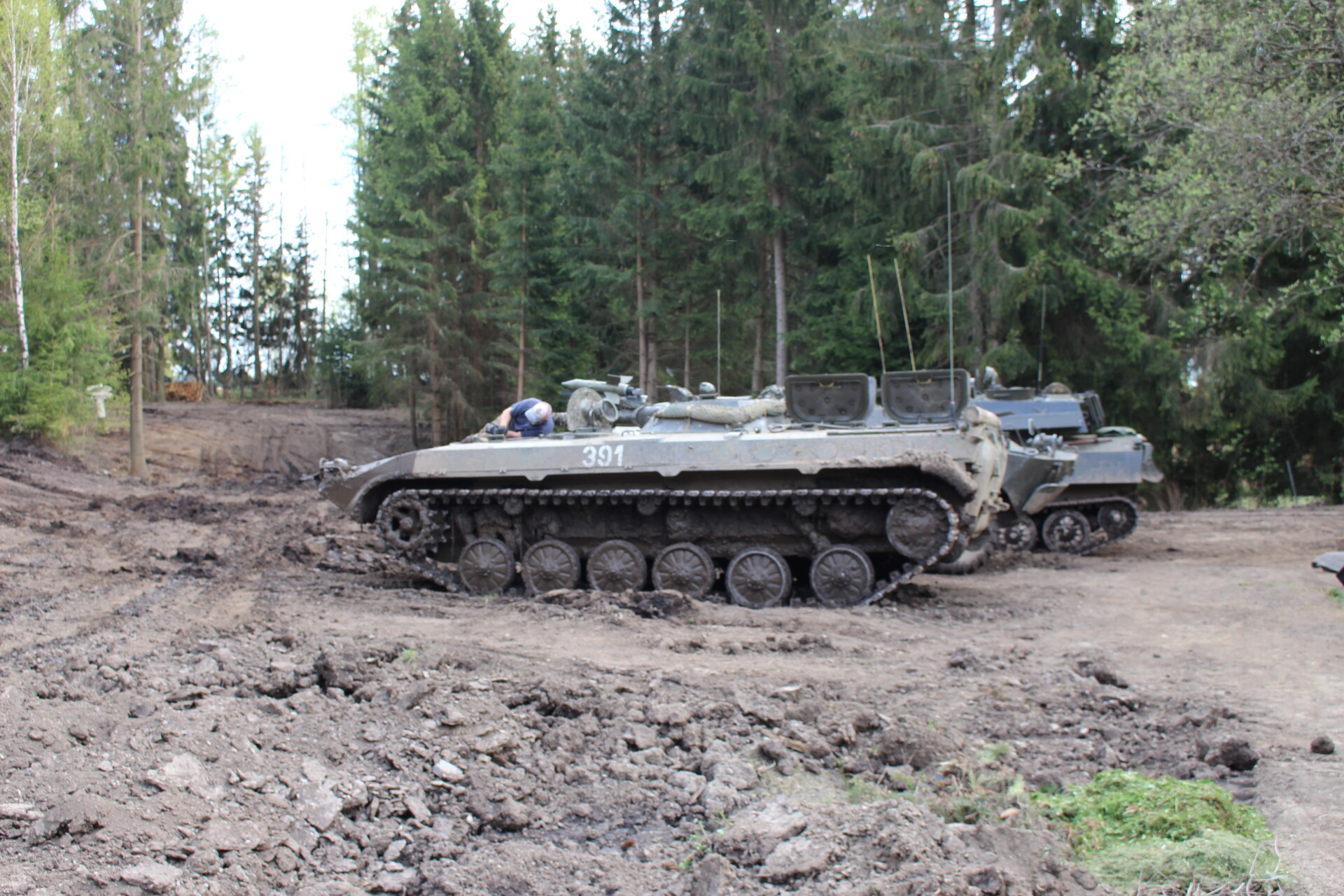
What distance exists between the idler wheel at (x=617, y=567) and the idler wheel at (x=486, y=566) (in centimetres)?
91

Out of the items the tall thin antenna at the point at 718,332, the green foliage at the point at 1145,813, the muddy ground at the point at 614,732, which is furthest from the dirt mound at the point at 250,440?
the green foliage at the point at 1145,813

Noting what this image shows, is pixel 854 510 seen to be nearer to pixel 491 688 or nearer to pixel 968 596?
pixel 968 596

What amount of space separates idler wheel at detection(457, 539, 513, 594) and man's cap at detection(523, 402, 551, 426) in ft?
4.94

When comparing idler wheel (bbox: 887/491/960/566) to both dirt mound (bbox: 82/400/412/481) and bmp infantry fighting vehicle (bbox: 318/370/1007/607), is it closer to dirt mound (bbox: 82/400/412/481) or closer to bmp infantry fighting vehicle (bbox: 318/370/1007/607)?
bmp infantry fighting vehicle (bbox: 318/370/1007/607)

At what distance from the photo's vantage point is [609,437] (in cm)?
991

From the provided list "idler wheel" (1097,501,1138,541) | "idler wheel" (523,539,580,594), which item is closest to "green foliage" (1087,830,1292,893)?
"idler wheel" (523,539,580,594)

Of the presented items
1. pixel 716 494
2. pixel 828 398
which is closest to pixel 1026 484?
pixel 828 398

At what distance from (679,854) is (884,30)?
21099mm

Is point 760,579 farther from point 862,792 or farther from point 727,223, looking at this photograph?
point 727,223

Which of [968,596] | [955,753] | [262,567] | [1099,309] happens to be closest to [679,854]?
[955,753]

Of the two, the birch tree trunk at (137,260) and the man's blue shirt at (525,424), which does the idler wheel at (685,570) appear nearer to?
the man's blue shirt at (525,424)

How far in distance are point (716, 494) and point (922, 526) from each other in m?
1.83

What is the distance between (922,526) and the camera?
9062 millimetres

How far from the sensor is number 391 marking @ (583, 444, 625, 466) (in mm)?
9672
